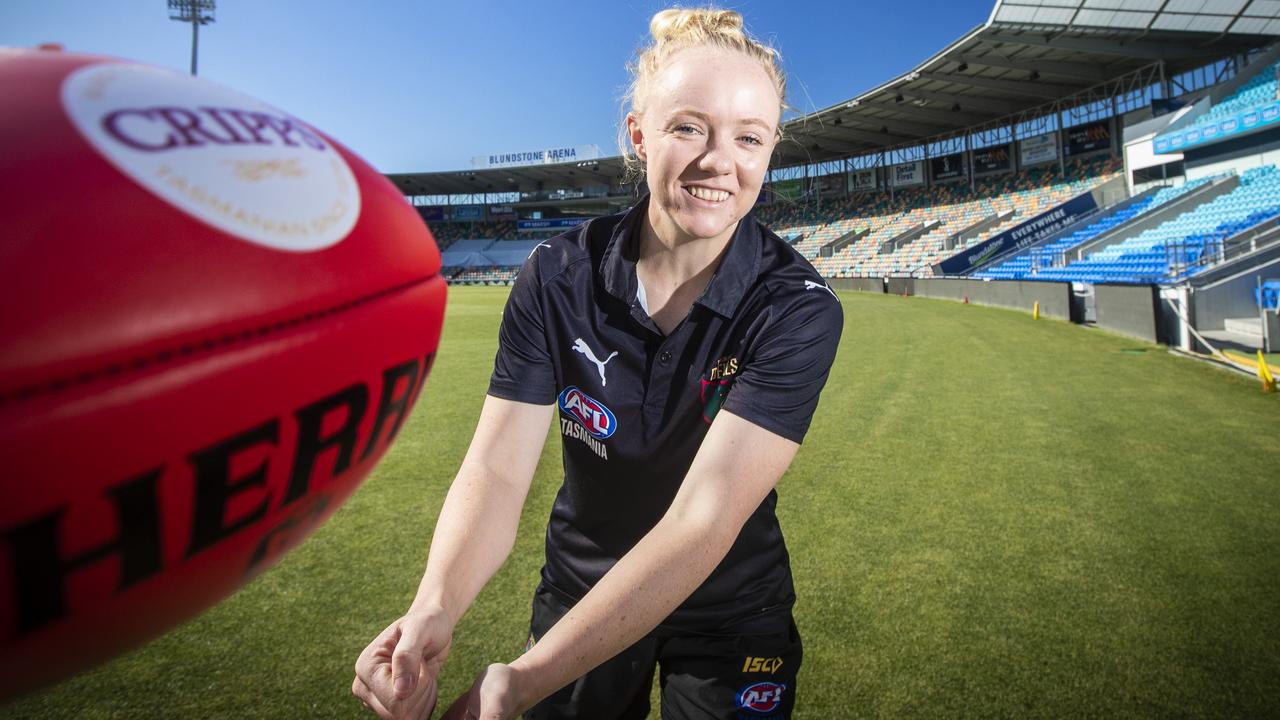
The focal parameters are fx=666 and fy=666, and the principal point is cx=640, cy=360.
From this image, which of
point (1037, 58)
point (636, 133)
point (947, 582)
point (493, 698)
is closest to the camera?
point (493, 698)

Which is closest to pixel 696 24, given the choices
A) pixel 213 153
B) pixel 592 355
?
pixel 592 355

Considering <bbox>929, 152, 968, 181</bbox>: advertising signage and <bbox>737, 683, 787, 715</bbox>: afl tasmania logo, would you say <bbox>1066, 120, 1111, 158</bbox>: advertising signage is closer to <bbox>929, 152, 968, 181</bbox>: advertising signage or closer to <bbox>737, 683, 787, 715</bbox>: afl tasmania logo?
<bbox>929, 152, 968, 181</bbox>: advertising signage

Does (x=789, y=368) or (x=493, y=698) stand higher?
(x=789, y=368)

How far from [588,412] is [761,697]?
0.83 meters

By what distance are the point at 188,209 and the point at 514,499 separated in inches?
35.9

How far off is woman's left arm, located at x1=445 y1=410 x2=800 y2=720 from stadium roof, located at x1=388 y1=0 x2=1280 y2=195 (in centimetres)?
1477

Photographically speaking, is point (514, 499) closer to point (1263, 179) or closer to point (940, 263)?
point (1263, 179)

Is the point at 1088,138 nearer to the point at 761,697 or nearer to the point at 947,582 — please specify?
the point at 947,582

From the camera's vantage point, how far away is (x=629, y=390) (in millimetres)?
1651

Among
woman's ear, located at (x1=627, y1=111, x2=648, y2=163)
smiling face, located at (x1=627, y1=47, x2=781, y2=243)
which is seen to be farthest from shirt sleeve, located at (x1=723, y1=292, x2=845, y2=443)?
woman's ear, located at (x1=627, y1=111, x2=648, y2=163)

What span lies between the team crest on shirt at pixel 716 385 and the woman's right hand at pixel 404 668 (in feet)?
2.54

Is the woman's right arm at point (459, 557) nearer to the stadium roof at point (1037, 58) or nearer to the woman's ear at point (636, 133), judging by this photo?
the woman's ear at point (636, 133)

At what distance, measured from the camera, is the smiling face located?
147 centimetres

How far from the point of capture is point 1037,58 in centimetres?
2811
